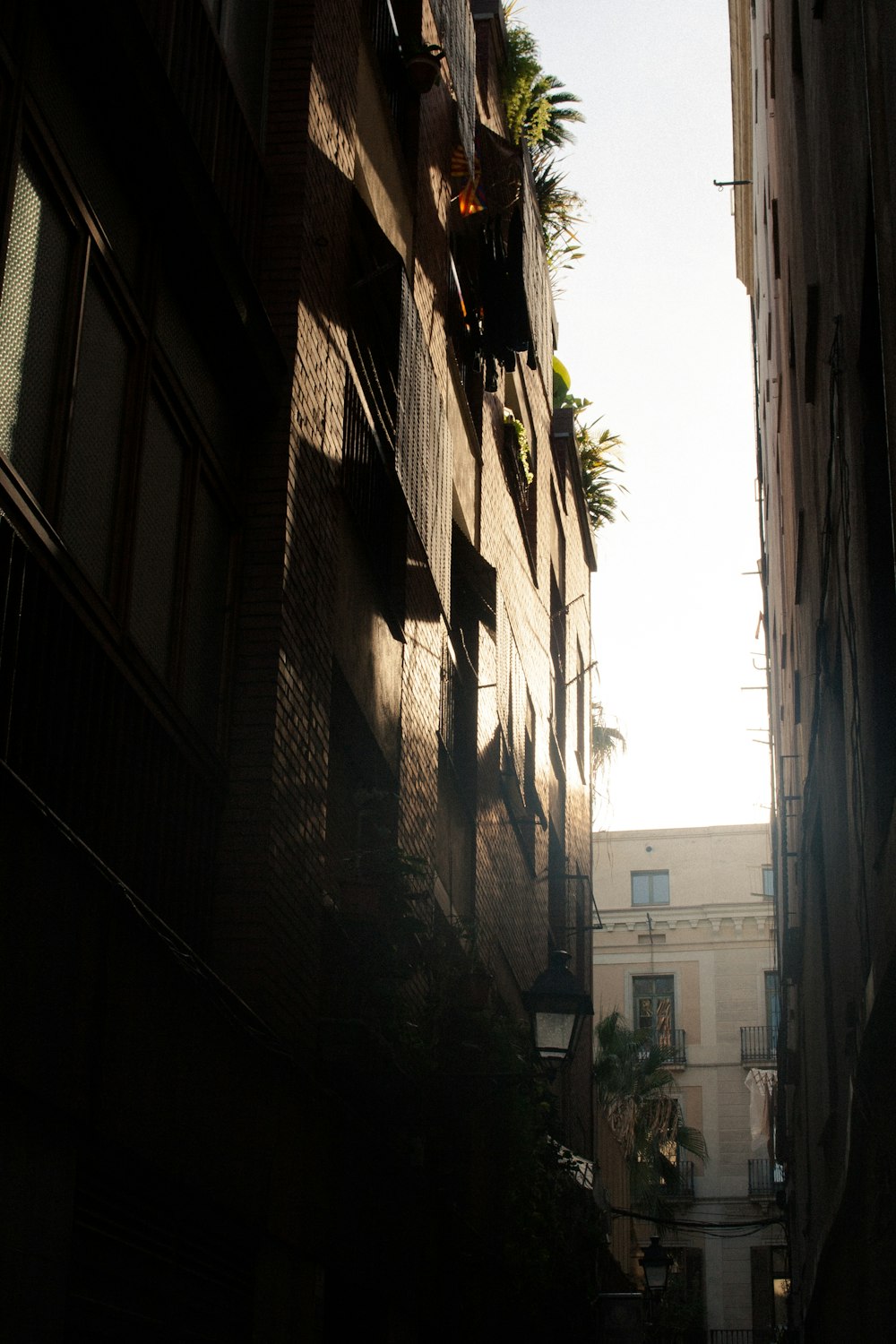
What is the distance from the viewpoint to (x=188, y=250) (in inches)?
313

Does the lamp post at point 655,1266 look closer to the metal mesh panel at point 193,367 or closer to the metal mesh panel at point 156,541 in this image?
the metal mesh panel at point 193,367

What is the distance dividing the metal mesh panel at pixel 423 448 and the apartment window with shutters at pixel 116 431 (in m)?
3.34

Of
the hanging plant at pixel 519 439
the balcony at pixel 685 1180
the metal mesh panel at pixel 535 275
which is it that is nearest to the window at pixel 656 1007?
the balcony at pixel 685 1180

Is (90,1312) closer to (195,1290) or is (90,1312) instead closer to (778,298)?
(195,1290)

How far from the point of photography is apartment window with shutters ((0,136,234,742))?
242 inches

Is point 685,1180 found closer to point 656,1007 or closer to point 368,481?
point 656,1007

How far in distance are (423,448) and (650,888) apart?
3897 cm

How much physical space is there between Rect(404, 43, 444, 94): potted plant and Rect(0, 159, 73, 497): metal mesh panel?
8042 millimetres

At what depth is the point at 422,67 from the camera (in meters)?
13.8

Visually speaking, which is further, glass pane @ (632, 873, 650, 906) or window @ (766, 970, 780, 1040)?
glass pane @ (632, 873, 650, 906)

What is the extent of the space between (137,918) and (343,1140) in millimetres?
3469

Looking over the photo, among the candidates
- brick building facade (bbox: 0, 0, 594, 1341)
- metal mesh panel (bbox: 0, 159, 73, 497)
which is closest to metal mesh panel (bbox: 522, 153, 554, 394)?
brick building facade (bbox: 0, 0, 594, 1341)

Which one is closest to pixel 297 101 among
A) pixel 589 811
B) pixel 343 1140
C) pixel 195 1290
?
pixel 343 1140

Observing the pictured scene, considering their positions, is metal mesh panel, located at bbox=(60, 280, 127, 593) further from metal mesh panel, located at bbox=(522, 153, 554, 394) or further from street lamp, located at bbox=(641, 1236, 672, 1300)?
street lamp, located at bbox=(641, 1236, 672, 1300)
